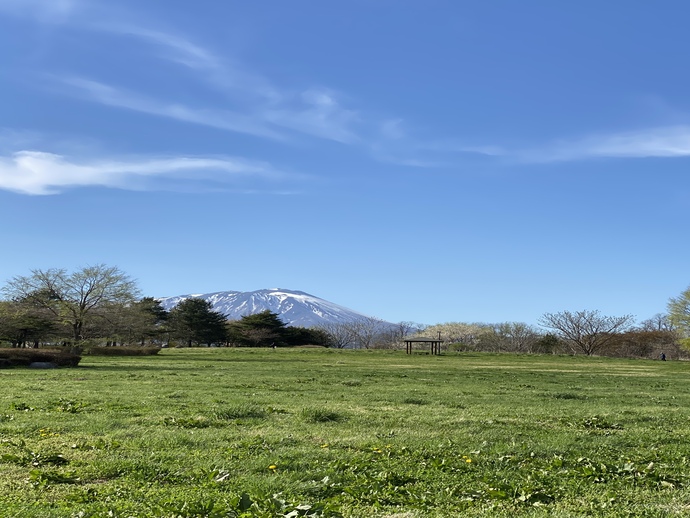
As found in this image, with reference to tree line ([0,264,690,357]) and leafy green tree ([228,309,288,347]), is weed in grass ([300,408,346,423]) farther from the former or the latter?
leafy green tree ([228,309,288,347])

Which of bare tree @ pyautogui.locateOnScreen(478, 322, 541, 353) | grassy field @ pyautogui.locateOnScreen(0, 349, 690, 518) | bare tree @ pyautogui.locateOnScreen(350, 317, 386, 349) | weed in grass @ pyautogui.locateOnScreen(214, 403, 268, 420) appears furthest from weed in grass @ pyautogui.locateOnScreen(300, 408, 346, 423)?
bare tree @ pyautogui.locateOnScreen(350, 317, 386, 349)

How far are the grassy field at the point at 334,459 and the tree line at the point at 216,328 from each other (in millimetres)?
33598

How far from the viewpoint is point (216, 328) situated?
304 feet

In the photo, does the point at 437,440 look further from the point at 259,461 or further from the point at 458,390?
the point at 458,390

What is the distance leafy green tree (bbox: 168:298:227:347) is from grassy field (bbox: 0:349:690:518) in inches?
2999

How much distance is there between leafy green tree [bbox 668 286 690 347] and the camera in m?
54.7

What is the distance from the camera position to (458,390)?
21.3 metres

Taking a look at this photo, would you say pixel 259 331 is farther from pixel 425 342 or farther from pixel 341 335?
pixel 425 342

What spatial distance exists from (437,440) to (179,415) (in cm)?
584

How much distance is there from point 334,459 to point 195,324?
85.5 meters

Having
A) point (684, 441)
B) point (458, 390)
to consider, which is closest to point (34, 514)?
point (684, 441)

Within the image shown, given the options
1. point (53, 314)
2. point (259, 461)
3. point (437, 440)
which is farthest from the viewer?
point (53, 314)

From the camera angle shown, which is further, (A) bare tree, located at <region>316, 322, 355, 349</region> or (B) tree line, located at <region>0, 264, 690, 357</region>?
(A) bare tree, located at <region>316, 322, 355, 349</region>

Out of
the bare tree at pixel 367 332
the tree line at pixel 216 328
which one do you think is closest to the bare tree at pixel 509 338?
the tree line at pixel 216 328
